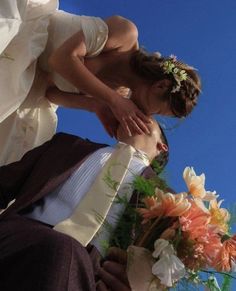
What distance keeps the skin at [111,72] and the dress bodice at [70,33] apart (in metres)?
0.02

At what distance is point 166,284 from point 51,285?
0.25 meters

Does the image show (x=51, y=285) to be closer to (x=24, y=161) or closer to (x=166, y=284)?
(x=166, y=284)

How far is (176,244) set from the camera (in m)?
1.15

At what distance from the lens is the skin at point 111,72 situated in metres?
1.59

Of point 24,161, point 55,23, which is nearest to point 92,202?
point 24,161

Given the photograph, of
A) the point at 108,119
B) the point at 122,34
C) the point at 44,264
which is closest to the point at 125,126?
the point at 108,119

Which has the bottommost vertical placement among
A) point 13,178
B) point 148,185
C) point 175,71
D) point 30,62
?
A: point 13,178

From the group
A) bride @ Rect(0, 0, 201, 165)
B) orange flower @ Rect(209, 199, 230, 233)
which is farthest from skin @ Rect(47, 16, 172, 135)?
orange flower @ Rect(209, 199, 230, 233)

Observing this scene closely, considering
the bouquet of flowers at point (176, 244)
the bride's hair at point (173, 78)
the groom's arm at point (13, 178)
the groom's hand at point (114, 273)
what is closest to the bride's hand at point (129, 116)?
the bride's hair at point (173, 78)

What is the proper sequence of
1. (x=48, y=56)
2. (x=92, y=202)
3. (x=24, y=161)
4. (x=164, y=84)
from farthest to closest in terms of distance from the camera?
1. (x=48, y=56)
2. (x=164, y=84)
3. (x=24, y=161)
4. (x=92, y=202)

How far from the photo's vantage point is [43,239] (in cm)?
103

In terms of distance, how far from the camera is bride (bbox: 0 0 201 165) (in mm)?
1642

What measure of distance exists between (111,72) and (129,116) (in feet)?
1.00

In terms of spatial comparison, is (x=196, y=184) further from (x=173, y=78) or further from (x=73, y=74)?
→ (x=73, y=74)
